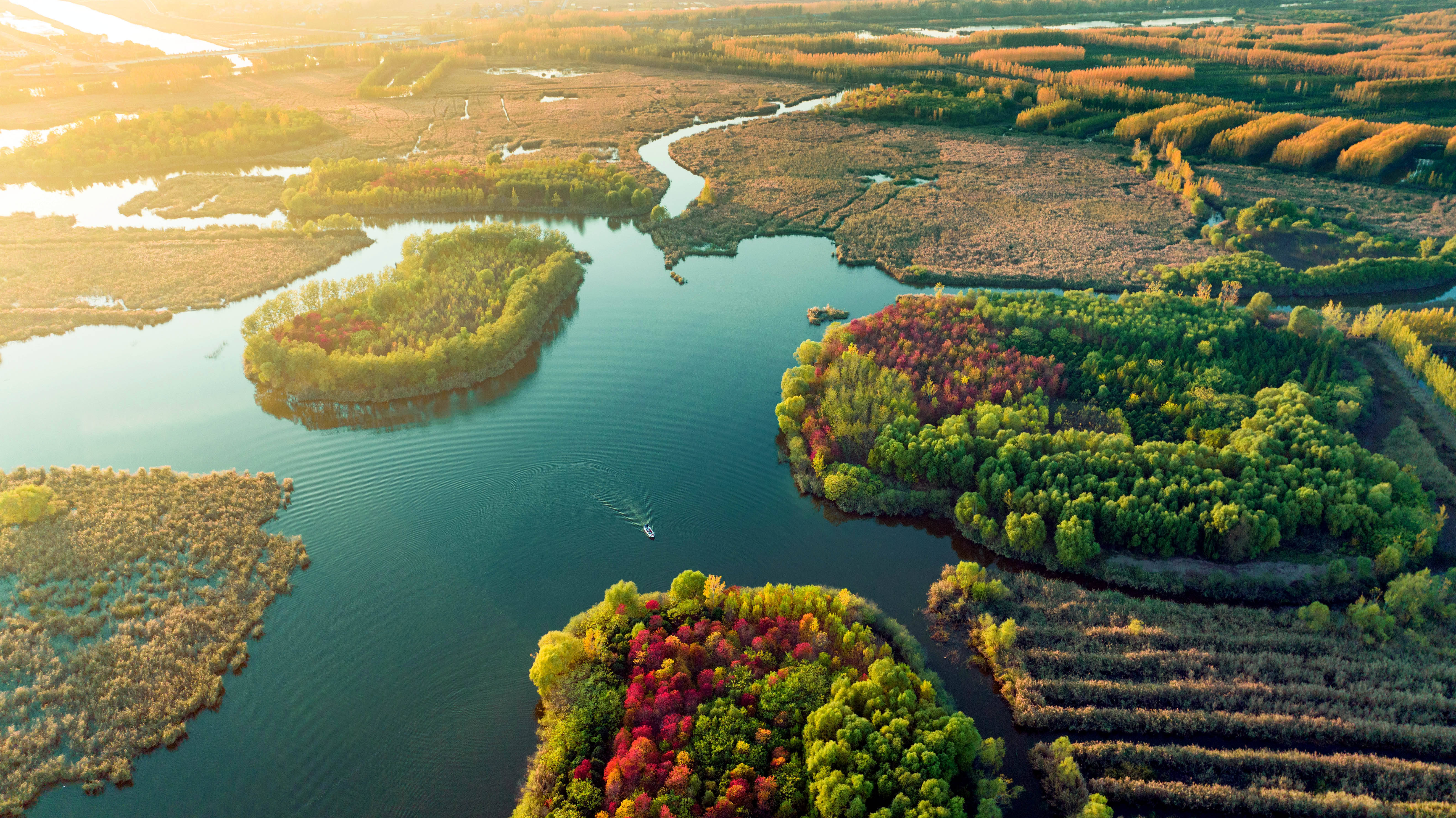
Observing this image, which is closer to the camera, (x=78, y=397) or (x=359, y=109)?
(x=78, y=397)

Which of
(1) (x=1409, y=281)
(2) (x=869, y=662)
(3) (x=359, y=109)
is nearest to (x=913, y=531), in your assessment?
(2) (x=869, y=662)

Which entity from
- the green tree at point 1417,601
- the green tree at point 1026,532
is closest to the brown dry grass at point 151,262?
the green tree at point 1026,532

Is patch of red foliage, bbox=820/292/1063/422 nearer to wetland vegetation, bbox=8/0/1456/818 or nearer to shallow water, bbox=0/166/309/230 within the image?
wetland vegetation, bbox=8/0/1456/818

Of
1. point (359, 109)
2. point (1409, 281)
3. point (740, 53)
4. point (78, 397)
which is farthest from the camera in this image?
point (740, 53)

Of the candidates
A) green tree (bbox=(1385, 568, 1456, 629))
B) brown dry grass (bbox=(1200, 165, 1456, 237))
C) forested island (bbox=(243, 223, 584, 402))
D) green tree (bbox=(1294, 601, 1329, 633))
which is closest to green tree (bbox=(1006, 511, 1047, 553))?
green tree (bbox=(1294, 601, 1329, 633))

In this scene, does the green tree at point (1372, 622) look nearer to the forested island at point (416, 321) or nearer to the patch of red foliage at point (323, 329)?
the forested island at point (416, 321)

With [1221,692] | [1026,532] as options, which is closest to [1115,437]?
[1026,532]

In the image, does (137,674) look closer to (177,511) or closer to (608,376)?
(177,511)
